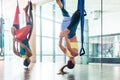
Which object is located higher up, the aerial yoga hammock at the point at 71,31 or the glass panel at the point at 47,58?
the aerial yoga hammock at the point at 71,31

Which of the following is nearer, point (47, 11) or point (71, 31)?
point (71, 31)

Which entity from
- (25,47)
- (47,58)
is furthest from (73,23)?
(47,58)

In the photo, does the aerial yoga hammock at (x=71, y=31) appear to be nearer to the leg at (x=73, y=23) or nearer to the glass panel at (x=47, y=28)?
the leg at (x=73, y=23)

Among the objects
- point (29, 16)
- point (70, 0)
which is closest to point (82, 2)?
point (29, 16)

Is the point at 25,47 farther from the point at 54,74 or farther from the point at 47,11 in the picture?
the point at 47,11

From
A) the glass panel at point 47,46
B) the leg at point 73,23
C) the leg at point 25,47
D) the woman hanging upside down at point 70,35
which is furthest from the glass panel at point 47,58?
the leg at point 73,23

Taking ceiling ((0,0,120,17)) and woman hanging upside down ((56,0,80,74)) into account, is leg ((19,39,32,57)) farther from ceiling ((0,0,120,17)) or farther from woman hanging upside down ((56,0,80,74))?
ceiling ((0,0,120,17))

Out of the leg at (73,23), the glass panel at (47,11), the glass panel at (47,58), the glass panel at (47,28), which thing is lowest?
the glass panel at (47,58)

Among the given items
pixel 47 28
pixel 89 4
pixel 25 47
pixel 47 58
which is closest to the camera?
pixel 25 47

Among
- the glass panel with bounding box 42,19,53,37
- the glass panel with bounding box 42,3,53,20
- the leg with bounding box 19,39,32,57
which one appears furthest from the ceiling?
the leg with bounding box 19,39,32,57

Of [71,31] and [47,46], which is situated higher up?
[71,31]

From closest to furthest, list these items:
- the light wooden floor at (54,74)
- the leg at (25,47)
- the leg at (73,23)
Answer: the light wooden floor at (54,74)
the leg at (73,23)
the leg at (25,47)

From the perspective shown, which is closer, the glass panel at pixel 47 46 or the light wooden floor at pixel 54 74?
the light wooden floor at pixel 54 74

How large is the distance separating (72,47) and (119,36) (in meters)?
8.04
